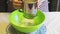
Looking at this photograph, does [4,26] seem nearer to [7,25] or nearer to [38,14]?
[7,25]

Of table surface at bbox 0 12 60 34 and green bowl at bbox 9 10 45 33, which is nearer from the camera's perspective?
green bowl at bbox 9 10 45 33

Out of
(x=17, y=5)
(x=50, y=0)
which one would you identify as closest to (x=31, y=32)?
(x=17, y=5)

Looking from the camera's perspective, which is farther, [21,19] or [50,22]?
[50,22]

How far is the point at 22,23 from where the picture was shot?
2.24ft

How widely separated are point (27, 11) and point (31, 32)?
106 millimetres

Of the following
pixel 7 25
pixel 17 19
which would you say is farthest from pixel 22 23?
pixel 7 25

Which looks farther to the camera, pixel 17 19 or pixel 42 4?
pixel 42 4

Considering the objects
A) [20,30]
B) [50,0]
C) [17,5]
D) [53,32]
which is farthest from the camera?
[50,0]

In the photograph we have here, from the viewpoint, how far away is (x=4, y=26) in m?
0.79

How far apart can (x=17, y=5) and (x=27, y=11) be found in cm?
26

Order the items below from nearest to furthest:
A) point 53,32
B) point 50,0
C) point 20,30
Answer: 1. point 20,30
2. point 53,32
3. point 50,0

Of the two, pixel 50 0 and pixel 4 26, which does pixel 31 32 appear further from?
pixel 50 0

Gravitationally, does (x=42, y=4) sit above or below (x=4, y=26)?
above

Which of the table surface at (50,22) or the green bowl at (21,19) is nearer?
the green bowl at (21,19)
